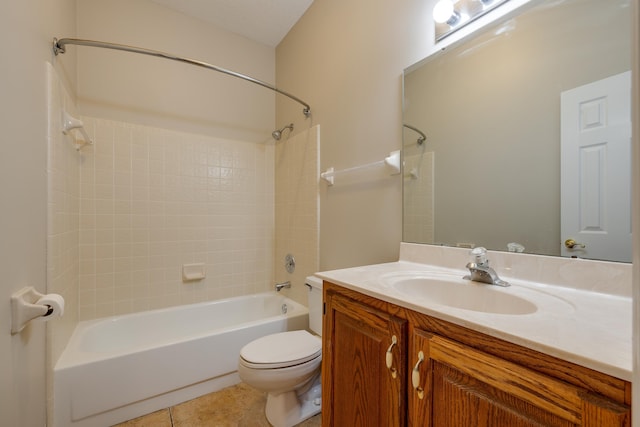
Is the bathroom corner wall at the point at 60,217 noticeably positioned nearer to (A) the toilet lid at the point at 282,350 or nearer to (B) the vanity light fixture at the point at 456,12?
(A) the toilet lid at the point at 282,350

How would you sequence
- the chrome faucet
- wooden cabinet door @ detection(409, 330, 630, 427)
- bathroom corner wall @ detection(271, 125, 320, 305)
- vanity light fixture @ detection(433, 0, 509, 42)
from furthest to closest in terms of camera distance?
1. bathroom corner wall @ detection(271, 125, 320, 305)
2. vanity light fixture @ detection(433, 0, 509, 42)
3. the chrome faucet
4. wooden cabinet door @ detection(409, 330, 630, 427)

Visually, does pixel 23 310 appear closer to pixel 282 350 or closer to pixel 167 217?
pixel 282 350

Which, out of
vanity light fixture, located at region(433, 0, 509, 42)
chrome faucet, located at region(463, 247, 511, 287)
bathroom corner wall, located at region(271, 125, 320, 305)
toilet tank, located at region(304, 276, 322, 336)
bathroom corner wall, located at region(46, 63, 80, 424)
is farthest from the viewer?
bathroom corner wall, located at region(271, 125, 320, 305)

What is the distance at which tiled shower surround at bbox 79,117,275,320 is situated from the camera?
1.79m

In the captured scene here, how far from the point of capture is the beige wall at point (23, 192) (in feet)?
2.38

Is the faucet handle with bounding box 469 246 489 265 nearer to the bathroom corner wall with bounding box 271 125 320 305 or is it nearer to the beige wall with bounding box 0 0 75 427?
the bathroom corner wall with bounding box 271 125 320 305

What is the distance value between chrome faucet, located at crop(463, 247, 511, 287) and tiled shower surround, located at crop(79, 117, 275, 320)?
1906 millimetres

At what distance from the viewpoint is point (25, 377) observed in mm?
865

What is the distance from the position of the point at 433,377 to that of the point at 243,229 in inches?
79.1

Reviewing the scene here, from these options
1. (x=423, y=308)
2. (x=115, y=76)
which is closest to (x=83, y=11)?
(x=115, y=76)

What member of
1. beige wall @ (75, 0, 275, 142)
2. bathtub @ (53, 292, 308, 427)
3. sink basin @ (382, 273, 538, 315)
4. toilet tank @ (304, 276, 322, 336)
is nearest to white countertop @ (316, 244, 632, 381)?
sink basin @ (382, 273, 538, 315)

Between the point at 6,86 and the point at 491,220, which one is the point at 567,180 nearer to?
the point at 491,220

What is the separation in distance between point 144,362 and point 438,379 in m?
1.54

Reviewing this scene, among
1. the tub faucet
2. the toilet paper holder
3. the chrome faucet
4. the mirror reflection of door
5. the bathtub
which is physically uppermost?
the mirror reflection of door
